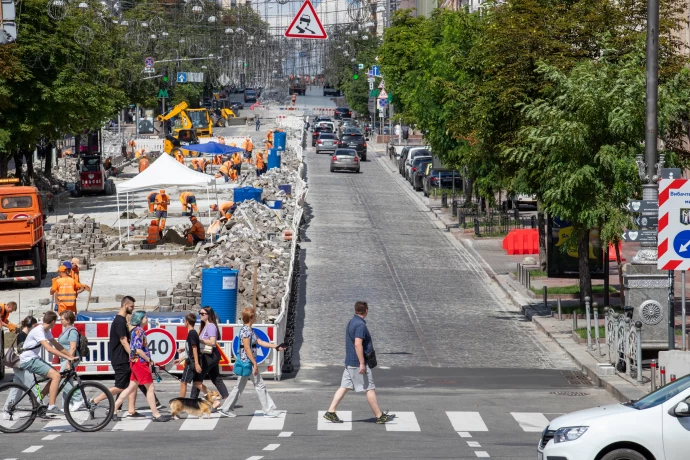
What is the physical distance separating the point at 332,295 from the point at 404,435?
15381 millimetres

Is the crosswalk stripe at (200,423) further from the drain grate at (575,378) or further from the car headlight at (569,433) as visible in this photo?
the drain grate at (575,378)

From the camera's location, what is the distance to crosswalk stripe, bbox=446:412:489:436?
16.1 meters

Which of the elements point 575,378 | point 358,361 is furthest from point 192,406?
point 575,378

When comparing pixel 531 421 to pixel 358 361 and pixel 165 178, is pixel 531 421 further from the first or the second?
pixel 165 178

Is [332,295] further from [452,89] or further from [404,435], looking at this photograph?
[404,435]

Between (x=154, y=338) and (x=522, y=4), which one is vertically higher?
(x=522, y=4)

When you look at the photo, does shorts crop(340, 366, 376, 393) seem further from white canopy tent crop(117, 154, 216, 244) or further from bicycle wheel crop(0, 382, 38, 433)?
white canopy tent crop(117, 154, 216, 244)

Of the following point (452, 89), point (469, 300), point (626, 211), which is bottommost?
point (469, 300)

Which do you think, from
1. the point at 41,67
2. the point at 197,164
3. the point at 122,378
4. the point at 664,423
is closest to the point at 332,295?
the point at 122,378

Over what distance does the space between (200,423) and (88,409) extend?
1.61 meters

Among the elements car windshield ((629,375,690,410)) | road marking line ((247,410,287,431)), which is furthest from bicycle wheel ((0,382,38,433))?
Result: car windshield ((629,375,690,410))

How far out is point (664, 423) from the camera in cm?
1120

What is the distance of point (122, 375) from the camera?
16.5 m

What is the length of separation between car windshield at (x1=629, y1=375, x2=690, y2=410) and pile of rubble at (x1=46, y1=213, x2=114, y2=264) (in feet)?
A: 86.9
